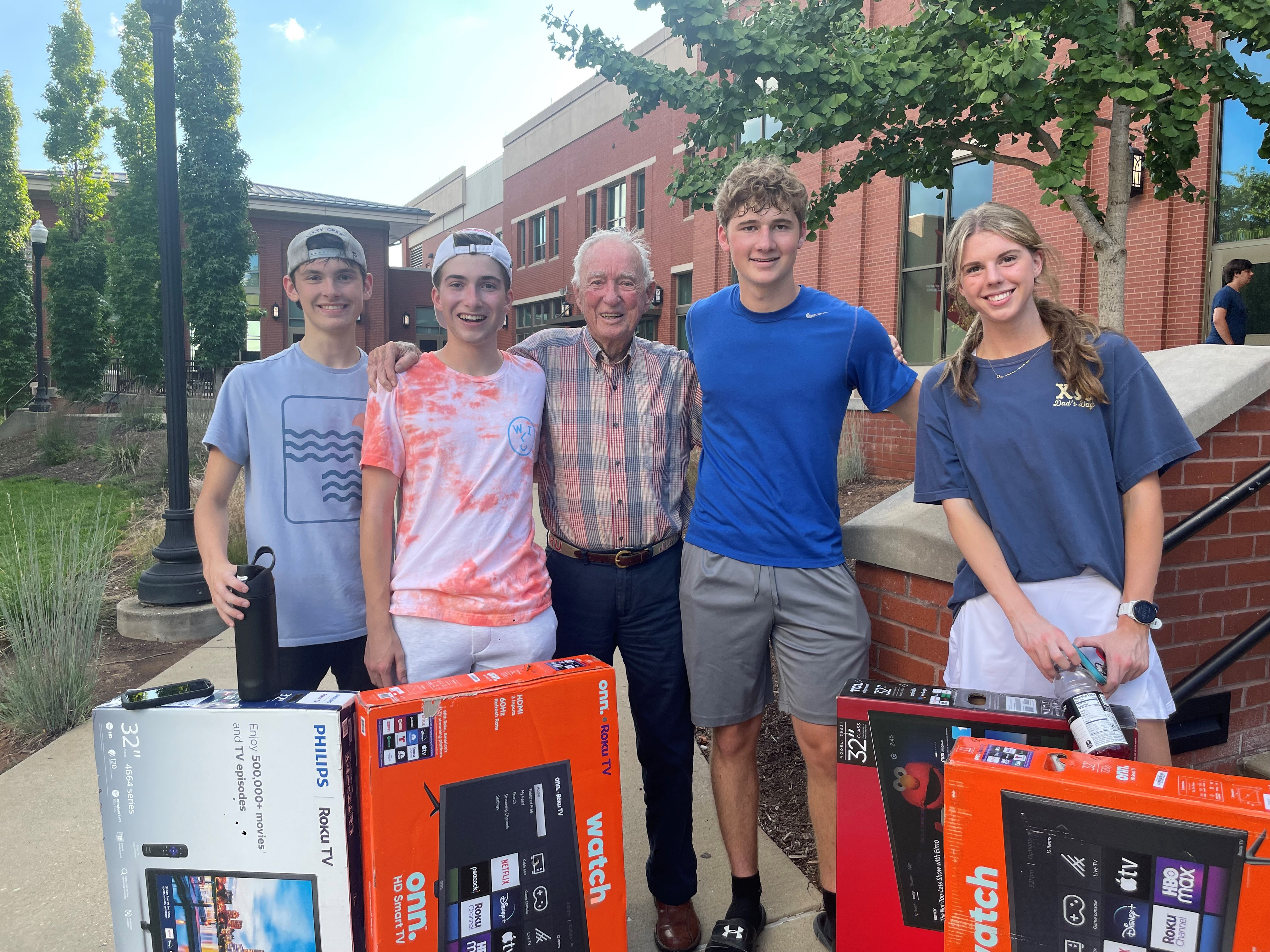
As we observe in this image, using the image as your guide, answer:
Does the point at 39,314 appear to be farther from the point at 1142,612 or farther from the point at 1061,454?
the point at 1142,612

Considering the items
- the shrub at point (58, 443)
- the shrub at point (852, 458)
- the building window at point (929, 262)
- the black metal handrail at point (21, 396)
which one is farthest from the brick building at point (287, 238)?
the shrub at point (852, 458)

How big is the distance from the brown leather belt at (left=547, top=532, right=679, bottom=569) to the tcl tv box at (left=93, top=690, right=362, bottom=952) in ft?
3.17

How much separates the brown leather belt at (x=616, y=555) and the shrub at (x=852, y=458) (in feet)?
30.7

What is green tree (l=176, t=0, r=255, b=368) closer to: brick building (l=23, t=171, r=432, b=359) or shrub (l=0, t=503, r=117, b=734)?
brick building (l=23, t=171, r=432, b=359)

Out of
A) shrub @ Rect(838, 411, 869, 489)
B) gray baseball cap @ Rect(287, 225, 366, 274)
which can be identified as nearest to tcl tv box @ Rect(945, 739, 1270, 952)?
gray baseball cap @ Rect(287, 225, 366, 274)

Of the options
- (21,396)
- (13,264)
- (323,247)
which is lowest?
(21,396)

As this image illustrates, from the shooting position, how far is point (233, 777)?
179 cm

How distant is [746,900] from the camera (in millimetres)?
2562

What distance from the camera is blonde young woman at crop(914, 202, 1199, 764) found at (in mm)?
1966

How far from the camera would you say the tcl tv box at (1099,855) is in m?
1.36

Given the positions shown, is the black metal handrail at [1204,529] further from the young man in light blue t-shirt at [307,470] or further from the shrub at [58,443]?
the shrub at [58,443]

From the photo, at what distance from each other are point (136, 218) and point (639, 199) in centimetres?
1516

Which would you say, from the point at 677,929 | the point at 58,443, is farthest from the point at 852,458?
the point at 58,443

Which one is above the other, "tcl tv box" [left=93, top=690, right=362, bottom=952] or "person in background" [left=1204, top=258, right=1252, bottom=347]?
"person in background" [left=1204, top=258, right=1252, bottom=347]
